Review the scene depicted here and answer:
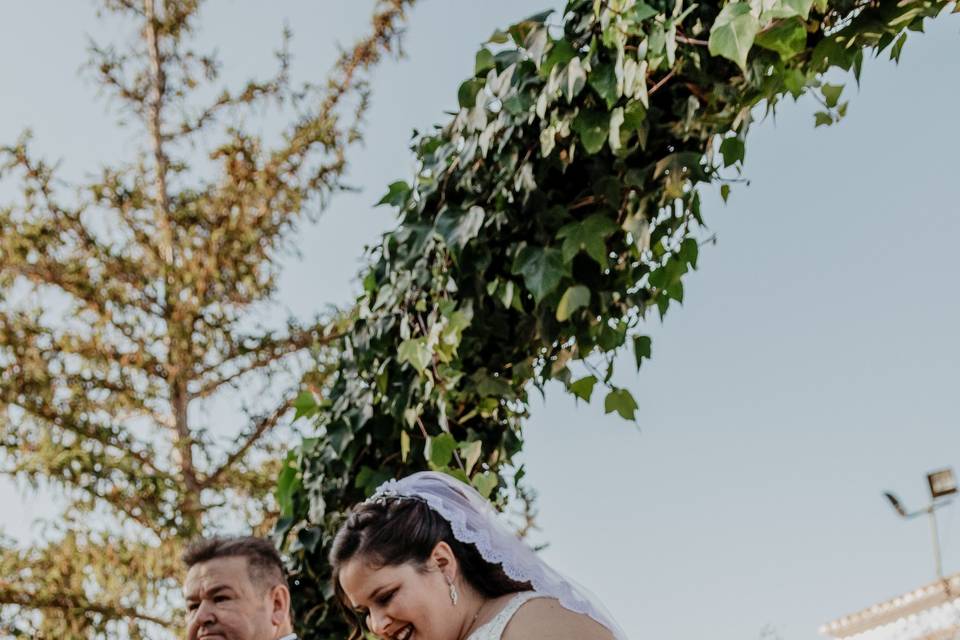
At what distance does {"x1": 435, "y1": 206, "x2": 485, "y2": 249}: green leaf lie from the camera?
3.07m

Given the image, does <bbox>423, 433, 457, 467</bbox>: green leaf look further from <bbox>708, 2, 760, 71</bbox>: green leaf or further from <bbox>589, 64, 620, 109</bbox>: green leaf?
<bbox>708, 2, 760, 71</bbox>: green leaf

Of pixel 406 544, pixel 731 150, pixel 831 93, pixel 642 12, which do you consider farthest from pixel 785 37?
pixel 406 544

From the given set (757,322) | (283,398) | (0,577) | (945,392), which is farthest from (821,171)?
(0,577)

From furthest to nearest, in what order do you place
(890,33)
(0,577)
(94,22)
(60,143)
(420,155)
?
(94,22), (60,143), (0,577), (420,155), (890,33)

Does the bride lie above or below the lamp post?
below

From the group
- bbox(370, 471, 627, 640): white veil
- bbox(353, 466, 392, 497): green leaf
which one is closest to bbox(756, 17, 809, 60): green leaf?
bbox(370, 471, 627, 640): white veil

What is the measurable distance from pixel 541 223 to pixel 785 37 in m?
0.80

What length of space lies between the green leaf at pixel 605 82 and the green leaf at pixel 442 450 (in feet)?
3.47

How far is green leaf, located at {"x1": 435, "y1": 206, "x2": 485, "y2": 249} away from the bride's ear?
3.54 ft

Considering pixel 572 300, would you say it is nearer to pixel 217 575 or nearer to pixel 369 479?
pixel 369 479

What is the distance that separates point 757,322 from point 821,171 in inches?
133

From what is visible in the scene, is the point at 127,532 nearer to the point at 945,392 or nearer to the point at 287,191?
the point at 287,191

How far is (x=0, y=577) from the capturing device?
814 centimetres

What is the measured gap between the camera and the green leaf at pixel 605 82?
9.04 ft
